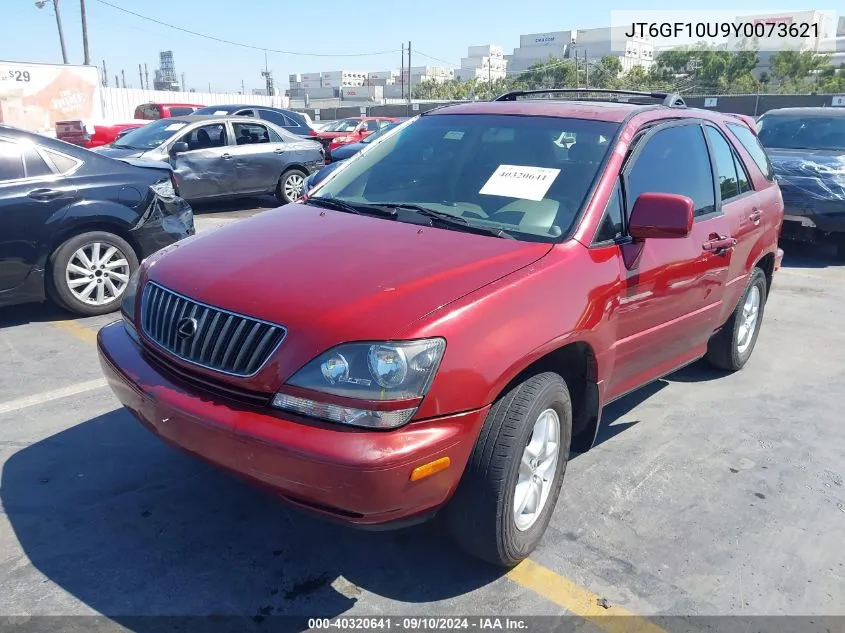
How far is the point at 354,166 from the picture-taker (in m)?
4.07

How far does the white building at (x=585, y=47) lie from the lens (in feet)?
387

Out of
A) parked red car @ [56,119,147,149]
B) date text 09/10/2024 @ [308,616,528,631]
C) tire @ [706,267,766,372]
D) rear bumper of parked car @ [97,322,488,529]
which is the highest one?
parked red car @ [56,119,147,149]

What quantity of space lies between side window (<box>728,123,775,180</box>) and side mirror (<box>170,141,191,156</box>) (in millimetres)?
8016

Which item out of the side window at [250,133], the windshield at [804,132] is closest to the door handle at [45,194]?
the side window at [250,133]

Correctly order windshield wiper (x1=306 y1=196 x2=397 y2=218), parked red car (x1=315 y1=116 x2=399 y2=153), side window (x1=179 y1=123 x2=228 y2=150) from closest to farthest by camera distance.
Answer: windshield wiper (x1=306 y1=196 x2=397 y2=218) → side window (x1=179 y1=123 x2=228 y2=150) → parked red car (x1=315 y1=116 x2=399 y2=153)

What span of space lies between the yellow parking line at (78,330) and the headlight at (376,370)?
→ 363 centimetres

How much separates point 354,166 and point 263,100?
4940cm

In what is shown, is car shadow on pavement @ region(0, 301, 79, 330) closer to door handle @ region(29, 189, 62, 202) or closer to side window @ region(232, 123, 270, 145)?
door handle @ region(29, 189, 62, 202)

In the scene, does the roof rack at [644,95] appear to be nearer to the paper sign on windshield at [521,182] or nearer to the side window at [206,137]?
the paper sign on windshield at [521,182]

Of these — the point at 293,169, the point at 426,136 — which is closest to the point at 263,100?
the point at 293,169

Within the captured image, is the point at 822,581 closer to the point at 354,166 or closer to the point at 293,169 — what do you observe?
the point at 354,166

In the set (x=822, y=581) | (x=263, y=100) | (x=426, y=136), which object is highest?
(x=263, y=100)

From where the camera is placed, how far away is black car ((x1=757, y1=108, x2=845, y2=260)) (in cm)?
848

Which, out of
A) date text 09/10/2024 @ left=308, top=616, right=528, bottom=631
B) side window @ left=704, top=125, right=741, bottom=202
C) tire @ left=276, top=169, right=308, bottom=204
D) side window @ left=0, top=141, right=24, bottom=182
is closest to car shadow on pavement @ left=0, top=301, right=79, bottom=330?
side window @ left=0, top=141, right=24, bottom=182
